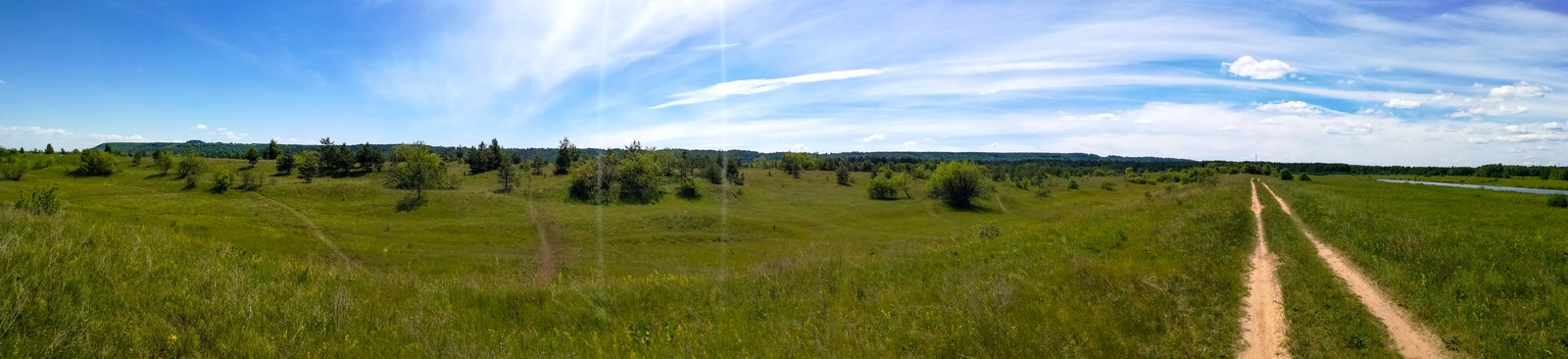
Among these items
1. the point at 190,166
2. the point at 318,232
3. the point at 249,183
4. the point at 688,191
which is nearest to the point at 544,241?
the point at 318,232

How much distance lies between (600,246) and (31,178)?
77.7m

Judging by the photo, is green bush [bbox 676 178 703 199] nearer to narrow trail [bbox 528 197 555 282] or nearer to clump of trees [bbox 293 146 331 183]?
narrow trail [bbox 528 197 555 282]

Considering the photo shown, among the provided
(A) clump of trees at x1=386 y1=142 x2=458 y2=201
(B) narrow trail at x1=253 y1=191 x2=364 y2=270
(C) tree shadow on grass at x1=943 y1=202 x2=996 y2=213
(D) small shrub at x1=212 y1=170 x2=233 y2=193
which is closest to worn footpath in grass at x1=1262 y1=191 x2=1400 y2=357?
(B) narrow trail at x1=253 y1=191 x2=364 y2=270

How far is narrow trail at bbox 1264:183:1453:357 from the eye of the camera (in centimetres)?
753

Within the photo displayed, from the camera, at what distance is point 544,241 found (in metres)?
48.2

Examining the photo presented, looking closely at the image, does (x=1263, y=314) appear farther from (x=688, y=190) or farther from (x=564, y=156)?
(x=564, y=156)

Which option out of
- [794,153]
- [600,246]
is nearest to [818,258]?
[600,246]

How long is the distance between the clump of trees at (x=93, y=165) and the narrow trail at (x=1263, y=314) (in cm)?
12242

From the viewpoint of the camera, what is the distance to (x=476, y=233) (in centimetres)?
4919

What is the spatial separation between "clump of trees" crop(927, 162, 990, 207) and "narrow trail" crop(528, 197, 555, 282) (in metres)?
63.7

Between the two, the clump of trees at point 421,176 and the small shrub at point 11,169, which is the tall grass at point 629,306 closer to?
the clump of trees at point 421,176

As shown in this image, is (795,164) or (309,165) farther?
(795,164)

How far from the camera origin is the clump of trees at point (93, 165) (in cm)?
7719

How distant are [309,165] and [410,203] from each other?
52.5 meters
